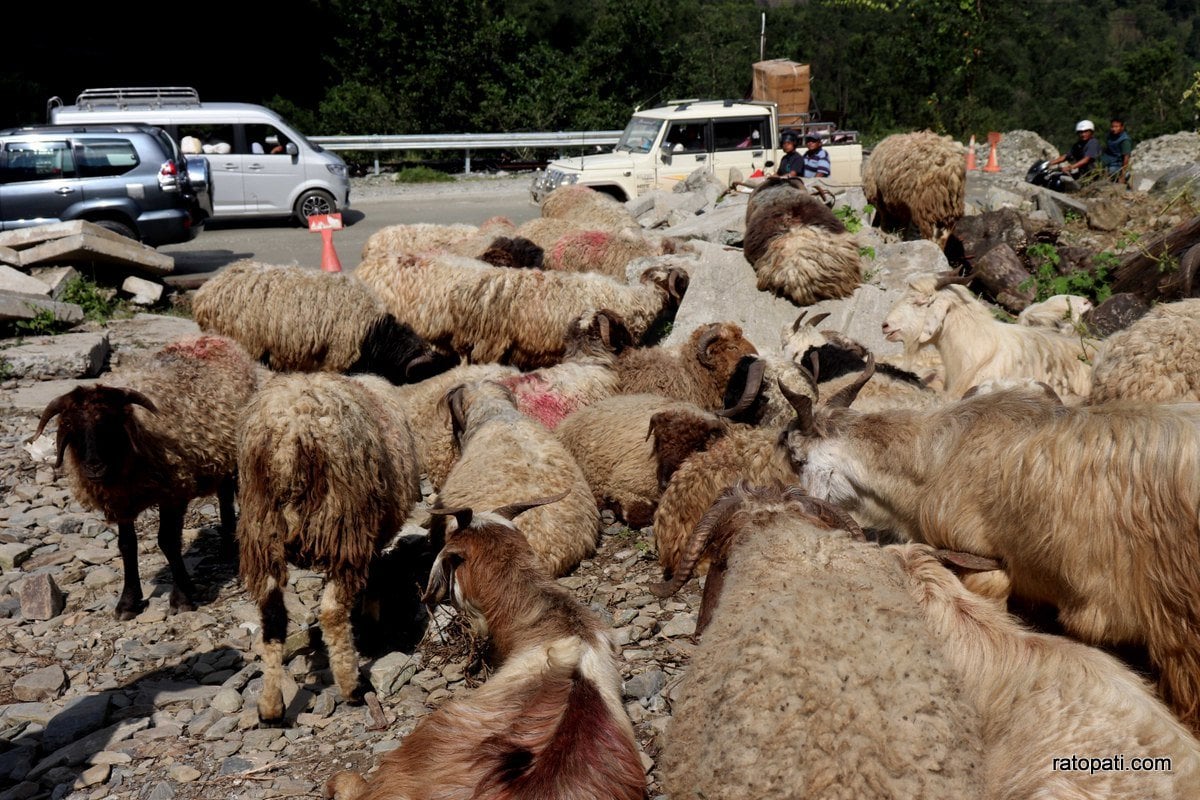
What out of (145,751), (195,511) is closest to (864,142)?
(195,511)

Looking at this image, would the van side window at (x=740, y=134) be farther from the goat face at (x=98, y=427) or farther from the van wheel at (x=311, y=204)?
the goat face at (x=98, y=427)

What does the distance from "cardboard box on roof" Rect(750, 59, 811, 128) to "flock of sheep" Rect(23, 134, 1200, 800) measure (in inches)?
726

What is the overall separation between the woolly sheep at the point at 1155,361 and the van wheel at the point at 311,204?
14585 millimetres

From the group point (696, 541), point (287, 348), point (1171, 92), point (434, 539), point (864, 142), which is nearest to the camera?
point (696, 541)

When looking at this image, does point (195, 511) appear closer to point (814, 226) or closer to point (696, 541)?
point (696, 541)

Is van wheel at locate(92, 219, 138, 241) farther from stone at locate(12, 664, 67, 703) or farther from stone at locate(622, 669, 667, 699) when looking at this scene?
stone at locate(622, 669, 667, 699)

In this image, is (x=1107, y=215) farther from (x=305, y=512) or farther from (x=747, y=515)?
(x=305, y=512)

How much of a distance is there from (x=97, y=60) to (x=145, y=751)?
92.6ft

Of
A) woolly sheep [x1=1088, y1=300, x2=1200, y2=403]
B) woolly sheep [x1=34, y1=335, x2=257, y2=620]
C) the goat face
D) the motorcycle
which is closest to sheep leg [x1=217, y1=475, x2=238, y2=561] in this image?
woolly sheep [x1=34, y1=335, x2=257, y2=620]

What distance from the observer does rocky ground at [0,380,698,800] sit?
4227 mm

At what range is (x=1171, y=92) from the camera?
37125 mm

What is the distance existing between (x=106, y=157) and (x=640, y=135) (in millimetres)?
8047

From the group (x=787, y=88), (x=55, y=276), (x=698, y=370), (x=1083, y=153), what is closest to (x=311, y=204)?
(x=55, y=276)

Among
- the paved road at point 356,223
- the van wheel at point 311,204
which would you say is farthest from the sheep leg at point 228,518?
the van wheel at point 311,204
